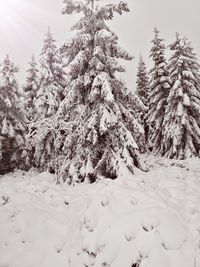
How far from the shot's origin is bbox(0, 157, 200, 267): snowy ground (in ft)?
21.3

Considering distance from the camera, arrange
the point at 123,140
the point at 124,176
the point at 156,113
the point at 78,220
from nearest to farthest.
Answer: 1. the point at 78,220
2. the point at 124,176
3. the point at 123,140
4. the point at 156,113

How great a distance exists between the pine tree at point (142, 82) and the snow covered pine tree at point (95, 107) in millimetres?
18670

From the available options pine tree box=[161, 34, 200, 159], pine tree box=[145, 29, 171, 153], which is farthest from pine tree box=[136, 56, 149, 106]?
pine tree box=[161, 34, 200, 159]

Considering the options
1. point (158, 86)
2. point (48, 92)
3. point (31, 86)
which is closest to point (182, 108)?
point (158, 86)

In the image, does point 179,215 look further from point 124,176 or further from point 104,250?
point 124,176

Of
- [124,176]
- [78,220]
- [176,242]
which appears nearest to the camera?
[176,242]

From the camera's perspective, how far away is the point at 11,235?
318 inches

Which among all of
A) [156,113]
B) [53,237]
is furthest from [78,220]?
[156,113]

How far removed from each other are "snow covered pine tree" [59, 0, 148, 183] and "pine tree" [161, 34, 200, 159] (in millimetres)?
9242

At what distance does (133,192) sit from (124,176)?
2.11 m

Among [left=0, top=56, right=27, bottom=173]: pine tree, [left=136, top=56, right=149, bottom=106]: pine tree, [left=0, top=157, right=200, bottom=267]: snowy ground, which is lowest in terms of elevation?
[left=0, top=157, right=200, bottom=267]: snowy ground

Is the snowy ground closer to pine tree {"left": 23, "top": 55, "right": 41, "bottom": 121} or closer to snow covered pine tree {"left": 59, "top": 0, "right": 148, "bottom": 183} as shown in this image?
snow covered pine tree {"left": 59, "top": 0, "right": 148, "bottom": 183}

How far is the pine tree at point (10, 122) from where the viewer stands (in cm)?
2305

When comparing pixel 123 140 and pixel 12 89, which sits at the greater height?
pixel 12 89
